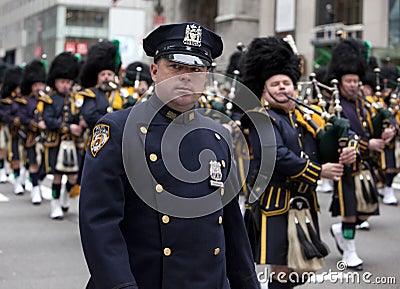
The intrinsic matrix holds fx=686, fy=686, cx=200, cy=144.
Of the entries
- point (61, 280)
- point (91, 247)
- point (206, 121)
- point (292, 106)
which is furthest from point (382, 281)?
point (91, 247)

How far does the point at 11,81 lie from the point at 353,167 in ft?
29.9

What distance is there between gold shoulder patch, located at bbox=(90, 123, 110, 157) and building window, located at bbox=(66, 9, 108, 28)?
53.0 m

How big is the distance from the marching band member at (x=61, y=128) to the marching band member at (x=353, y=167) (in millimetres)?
3688

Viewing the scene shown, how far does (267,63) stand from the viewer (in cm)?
505

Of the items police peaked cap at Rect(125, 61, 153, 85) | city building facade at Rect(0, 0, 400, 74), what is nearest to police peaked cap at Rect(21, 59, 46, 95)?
city building facade at Rect(0, 0, 400, 74)

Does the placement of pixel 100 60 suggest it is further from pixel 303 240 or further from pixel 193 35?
pixel 193 35

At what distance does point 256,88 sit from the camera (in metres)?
5.12

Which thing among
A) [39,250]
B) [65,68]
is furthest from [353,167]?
[65,68]

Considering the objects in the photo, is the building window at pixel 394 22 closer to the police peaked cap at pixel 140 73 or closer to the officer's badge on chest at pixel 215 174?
the police peaked cap at pixel 140 73

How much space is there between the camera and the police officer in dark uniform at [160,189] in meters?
2.78

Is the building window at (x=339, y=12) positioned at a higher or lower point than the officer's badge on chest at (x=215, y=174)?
higher

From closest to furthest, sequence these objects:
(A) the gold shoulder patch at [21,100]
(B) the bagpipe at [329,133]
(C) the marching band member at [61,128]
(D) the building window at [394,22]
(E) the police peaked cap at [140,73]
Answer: (B) the bagpipe at [329,133], (C) the marching band member at [61,128], (E) the police peaked cap at [140,73], (A) the gold shoulder patch at [21,100], (D) the building window at [394,22]

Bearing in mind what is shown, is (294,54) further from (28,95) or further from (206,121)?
(28,95)

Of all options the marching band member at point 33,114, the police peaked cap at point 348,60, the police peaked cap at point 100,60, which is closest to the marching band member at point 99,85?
the police peaked cap at point 100,60
